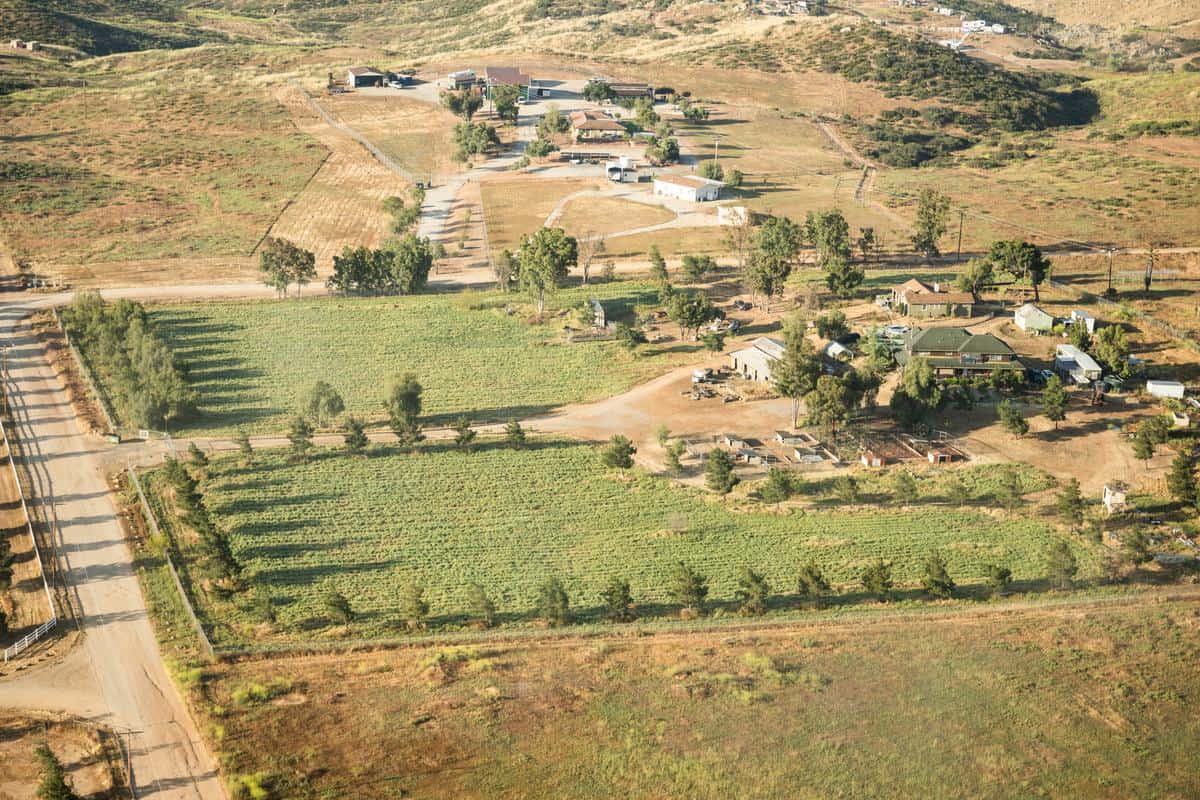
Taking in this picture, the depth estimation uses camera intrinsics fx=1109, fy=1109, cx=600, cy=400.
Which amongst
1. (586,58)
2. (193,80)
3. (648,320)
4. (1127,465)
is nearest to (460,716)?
(1127,465)

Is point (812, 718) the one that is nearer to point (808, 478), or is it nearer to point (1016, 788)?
point (1016, 788)

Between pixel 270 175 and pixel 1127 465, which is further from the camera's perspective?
pixel 270 175

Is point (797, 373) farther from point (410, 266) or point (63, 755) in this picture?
point (63, 755)

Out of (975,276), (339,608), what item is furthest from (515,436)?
(975,276)

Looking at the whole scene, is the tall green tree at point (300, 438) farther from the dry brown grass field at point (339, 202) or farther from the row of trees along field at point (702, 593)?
the dry brown grass field at point (339, 202)

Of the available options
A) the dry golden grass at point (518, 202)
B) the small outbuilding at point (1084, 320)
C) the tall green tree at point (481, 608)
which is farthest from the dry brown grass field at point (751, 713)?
the dry golden grass at point (518, 202)

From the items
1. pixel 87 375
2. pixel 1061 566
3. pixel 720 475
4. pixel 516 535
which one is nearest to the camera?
pixel 1061 566
